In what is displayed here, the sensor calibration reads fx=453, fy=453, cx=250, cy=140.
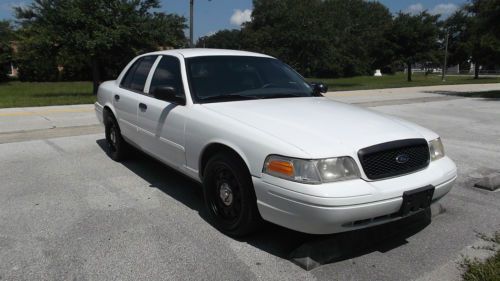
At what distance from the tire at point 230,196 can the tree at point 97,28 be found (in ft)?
56.1

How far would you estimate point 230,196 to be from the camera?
381 centimetres

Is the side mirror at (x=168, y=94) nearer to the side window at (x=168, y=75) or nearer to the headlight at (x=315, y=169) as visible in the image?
the side window at (x=168, y=75)

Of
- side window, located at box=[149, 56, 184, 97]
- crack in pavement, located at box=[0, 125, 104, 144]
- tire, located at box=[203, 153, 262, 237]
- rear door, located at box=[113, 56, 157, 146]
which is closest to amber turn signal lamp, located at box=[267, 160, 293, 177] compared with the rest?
tire, located at box=[203, 153, 262, 237]

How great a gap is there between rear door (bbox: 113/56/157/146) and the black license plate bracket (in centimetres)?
330

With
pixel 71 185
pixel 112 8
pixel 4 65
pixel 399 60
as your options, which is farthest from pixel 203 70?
pixel 4 65

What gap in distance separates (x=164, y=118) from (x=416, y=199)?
8.43 ft

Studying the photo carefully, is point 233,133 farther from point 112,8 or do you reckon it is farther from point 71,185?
point 112,8

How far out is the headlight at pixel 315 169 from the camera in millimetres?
3168

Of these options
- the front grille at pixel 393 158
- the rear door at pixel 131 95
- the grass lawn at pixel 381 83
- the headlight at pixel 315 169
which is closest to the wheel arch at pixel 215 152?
the headlight at pixel 315 169

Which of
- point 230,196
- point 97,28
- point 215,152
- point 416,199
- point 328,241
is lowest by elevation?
point 328,241

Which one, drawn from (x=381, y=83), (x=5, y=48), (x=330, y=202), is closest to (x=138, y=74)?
(x=330, y=202)

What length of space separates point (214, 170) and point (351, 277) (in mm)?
1430

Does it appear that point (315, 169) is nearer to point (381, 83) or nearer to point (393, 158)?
point (393, 158)

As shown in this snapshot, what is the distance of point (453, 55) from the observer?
63781mm
